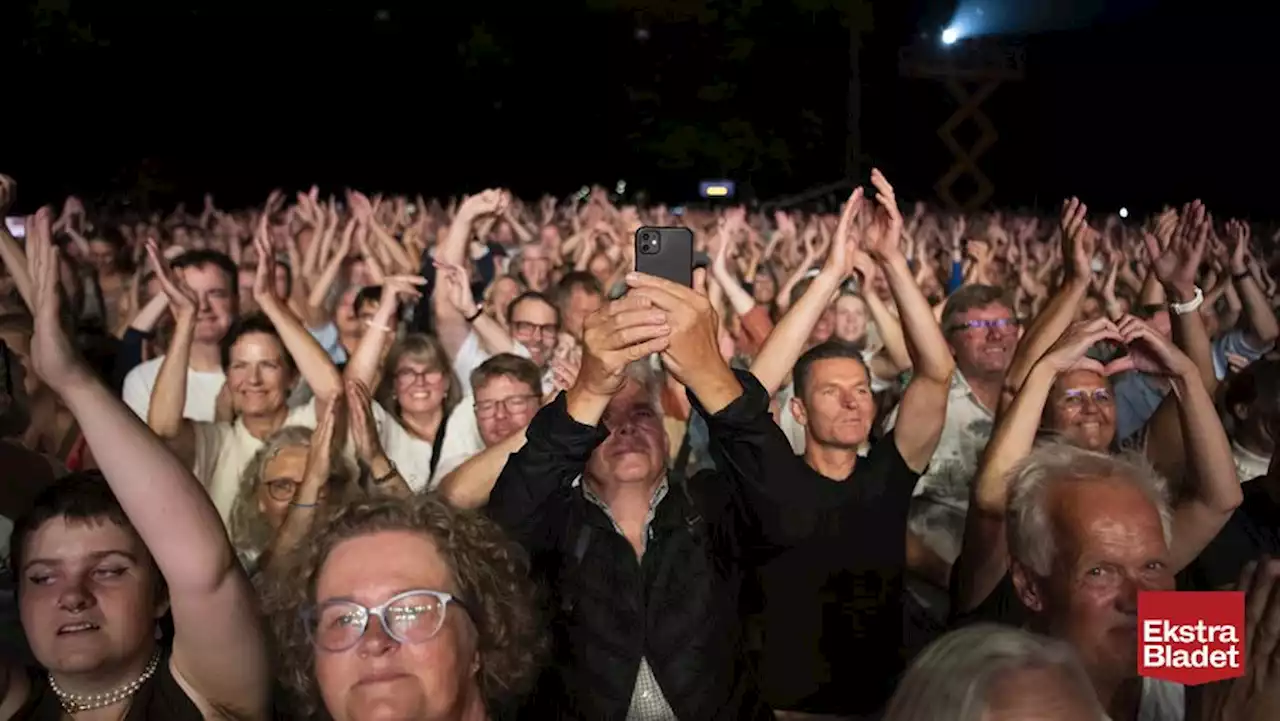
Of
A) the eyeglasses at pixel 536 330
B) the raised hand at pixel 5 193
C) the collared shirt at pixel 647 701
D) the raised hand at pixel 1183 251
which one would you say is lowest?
the collared shirt at pixel 647 701

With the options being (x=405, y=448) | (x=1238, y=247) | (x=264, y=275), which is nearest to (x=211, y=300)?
(x=264, y=275)

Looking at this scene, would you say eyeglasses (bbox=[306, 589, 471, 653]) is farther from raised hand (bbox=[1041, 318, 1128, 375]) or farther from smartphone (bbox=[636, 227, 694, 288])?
raised hand (bbox=[1041, 318, 1128, 375])

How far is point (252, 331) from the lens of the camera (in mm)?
2840

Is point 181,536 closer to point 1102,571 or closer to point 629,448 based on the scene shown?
point 629,448

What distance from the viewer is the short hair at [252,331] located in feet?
9.23

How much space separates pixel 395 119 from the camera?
624cm

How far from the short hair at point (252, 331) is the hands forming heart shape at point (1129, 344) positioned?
184 cm

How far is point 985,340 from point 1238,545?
962 millimetres

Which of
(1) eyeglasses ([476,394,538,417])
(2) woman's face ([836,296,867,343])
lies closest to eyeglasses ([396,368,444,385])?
(1) eyeglasses ([476,394,538,417])

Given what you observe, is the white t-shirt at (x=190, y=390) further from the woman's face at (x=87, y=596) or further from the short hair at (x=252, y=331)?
the woman's face at (x=87, y=596)

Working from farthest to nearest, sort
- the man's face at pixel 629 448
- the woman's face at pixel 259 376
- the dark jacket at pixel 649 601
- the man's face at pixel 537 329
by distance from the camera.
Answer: the man's face at pixel 537 329 < the woman's face at pixel 259 376 < the man's face at pixel 629 448 < the dark jacket at pixel 649 601

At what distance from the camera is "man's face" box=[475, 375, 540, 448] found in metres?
2.62

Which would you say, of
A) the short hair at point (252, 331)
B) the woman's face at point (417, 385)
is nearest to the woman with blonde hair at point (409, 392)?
the woman's face at point (417, 385)

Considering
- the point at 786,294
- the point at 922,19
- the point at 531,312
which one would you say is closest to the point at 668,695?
the point at 531,312
